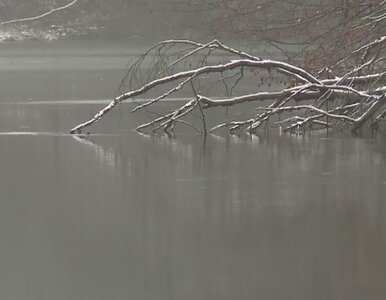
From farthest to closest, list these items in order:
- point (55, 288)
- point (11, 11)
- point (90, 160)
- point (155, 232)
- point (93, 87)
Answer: point (11, 11) → point (93, 87) → point (90, 160) → point (155, 232) → point (55, 288)

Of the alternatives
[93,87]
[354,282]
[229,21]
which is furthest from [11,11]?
[354,282]

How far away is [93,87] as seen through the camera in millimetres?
28125

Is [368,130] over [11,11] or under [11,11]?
under

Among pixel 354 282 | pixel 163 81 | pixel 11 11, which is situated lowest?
pixel 354 282

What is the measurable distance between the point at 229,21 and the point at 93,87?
1226 centimetres

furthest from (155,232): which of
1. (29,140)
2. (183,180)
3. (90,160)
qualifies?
(29,140)

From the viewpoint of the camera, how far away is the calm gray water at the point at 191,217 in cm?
675

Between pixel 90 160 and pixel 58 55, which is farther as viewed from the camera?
pixel 58 55

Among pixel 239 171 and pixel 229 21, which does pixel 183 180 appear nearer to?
pixel 239 171

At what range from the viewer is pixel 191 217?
889 cm

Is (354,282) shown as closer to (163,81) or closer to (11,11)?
(163,81)

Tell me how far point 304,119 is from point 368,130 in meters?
0.97

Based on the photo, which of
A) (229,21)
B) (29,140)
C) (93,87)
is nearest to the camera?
(29,140)

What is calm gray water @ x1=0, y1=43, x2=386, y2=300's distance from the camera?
266 inches
